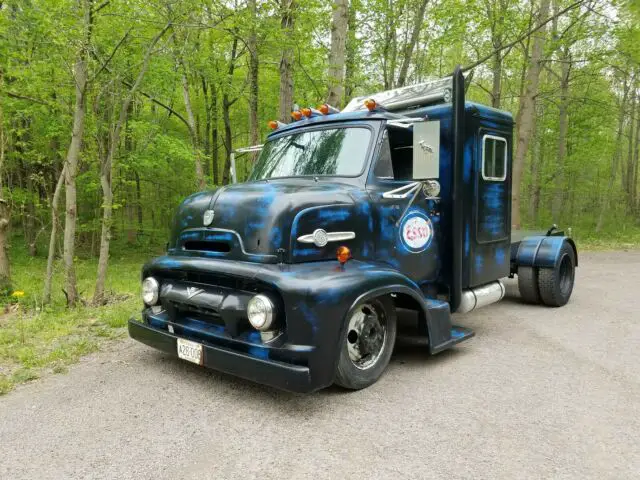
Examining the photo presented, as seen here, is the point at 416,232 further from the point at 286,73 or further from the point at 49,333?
the point at 286,73

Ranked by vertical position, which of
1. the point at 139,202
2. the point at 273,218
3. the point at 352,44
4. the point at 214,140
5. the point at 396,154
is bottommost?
the point at 273,218

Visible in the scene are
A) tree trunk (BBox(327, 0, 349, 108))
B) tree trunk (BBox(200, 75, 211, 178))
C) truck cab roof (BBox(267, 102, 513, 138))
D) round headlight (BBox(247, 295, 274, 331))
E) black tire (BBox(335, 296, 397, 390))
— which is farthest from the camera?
tree trunk (BBox(200, 75, 211, 178))

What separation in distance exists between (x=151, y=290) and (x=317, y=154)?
6.72 feet

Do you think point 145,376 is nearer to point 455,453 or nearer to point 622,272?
point 455,453

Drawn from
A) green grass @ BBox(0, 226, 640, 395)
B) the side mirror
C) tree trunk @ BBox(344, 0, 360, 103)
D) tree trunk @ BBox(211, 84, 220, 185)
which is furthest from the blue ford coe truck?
tree trunk @ BBox(211, 84, 220, 185)

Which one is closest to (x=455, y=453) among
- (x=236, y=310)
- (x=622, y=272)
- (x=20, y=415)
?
(x=236, y=310)

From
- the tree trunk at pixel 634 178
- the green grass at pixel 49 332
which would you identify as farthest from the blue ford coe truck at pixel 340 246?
the tree trunk at pixel 634 178

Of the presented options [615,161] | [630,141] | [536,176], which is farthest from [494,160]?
[630,141]

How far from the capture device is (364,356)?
3.89 m

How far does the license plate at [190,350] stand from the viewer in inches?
142

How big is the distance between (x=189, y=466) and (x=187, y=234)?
206 cm

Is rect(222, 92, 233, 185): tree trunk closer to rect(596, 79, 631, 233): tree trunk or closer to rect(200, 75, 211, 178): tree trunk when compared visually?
rect(200, 75, 211, 178): tree trunk

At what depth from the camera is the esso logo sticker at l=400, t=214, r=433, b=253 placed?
4376 millimetres

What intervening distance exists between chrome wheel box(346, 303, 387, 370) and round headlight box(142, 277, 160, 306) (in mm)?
1824
